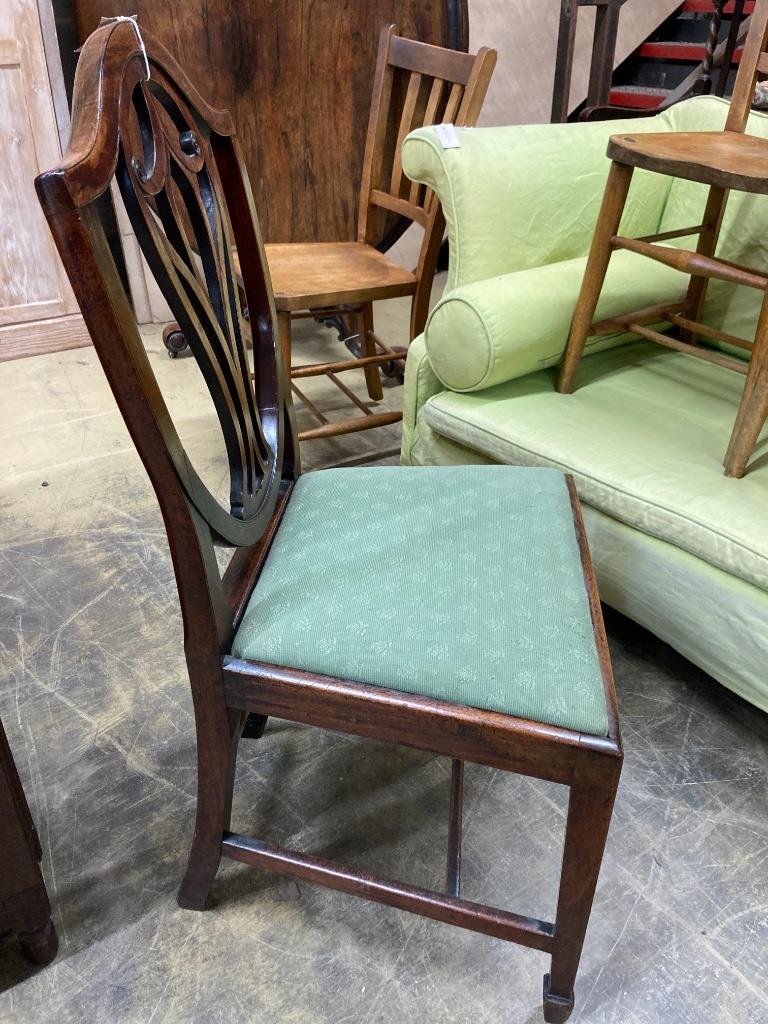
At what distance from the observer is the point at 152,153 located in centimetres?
78

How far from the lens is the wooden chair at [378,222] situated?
73.4 inches

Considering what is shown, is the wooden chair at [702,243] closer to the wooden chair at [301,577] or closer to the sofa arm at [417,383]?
the sofa arm at [417,383]

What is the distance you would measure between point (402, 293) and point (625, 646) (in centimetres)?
98

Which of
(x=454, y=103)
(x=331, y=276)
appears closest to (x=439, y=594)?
(x=331, y=276)

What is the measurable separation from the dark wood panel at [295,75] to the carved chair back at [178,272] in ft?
4.58

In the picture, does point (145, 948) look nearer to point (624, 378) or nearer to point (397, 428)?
point (624, 378)

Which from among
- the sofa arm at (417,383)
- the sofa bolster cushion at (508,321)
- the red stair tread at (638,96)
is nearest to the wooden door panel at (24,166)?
the sofa arm at (417,383)

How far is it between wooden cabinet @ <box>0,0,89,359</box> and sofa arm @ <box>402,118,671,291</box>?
1.53 m

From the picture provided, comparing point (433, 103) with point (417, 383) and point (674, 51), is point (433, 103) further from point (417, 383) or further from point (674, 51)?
point (674, 51)

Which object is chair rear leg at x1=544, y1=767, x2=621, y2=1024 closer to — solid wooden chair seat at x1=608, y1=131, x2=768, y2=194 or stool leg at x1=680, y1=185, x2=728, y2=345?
solid wooden chair seat at x1=608, y1=131, x2=768, y2=194

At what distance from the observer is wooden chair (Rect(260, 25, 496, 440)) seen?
186 cm

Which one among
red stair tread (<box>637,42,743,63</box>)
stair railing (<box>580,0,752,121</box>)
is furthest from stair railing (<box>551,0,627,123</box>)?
red stair tread (<box>637,42,743,63</box>)

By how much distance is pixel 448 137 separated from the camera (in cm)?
146

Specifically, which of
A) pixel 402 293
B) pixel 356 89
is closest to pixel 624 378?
pixel 402 293
